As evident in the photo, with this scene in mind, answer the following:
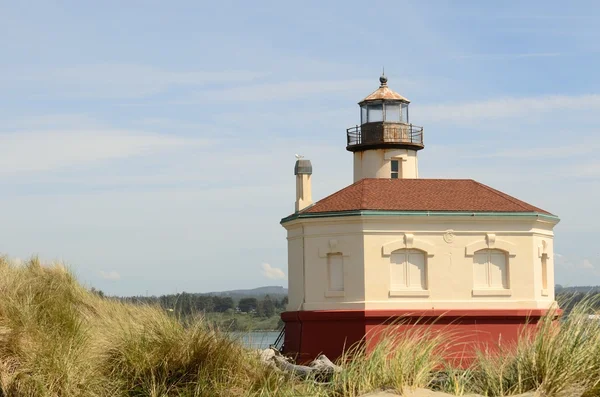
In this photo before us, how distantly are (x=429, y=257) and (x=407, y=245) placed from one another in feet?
2.39

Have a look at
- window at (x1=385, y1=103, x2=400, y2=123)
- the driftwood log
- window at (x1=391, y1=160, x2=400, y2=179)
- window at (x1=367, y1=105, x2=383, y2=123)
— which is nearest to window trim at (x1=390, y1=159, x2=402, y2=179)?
window at (x1=391, y1=160, x2=400, y2=179)

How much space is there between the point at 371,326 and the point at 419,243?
8.84 feet

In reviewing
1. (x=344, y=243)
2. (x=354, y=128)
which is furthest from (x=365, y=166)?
(x=344, y=243)

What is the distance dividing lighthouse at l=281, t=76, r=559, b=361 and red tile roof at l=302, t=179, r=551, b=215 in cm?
4

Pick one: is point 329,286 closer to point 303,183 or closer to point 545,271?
point 303,183

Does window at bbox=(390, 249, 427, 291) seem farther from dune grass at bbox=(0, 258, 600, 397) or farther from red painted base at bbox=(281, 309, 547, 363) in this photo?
dune grass at bbox=(0, 258, 600, 397)

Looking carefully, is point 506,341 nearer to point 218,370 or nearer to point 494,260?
point 494,260

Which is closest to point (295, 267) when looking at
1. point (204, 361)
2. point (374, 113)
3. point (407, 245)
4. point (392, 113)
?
point (407, 245)

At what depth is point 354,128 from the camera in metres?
A: 32.4

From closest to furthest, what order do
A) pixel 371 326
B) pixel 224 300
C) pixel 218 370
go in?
pixel 218 370, pixel 224 300, pixel 371 326

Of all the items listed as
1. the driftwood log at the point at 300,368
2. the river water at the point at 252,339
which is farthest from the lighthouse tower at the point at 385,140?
the river water at the point at 252,339

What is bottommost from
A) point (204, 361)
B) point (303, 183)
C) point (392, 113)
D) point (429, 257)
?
point (204, 361)

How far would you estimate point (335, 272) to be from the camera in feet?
87.3

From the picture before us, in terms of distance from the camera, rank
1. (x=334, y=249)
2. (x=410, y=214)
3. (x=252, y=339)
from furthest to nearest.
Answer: (x=334, y=249) < (x=410, y=214) < (x=252, y=339)
